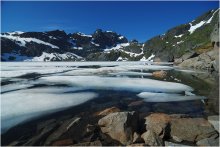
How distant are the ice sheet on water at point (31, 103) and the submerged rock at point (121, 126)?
15.4 ft

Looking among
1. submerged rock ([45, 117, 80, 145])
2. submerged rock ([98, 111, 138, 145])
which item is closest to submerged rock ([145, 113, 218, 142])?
submerged rock ([98, 111, 138, 145])

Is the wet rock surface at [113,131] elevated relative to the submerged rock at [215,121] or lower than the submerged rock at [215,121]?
lower

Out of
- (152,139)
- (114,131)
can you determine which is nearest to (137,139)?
(152,139)

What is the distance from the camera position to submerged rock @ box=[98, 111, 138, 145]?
37.2ft

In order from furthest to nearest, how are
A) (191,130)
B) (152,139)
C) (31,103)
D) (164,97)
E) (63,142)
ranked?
(164,97), (31,103), (191,130), (63,142), (152,139)

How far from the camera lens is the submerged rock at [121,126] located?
37.2 feet

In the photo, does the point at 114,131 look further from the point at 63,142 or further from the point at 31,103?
the point at 31,103

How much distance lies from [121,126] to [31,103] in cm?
827

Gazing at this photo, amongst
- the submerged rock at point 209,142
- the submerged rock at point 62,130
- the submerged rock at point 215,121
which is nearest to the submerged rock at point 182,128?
the submerged rock at point 215,121

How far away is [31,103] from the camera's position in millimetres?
17359

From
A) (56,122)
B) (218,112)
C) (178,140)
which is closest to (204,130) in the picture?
(178,140)

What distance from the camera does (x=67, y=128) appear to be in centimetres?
Answer: 1272

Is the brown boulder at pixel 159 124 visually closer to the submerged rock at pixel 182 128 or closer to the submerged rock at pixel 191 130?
the submerged rock at pixel 182 128

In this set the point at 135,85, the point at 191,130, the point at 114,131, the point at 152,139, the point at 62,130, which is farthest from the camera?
the point at 135,85
